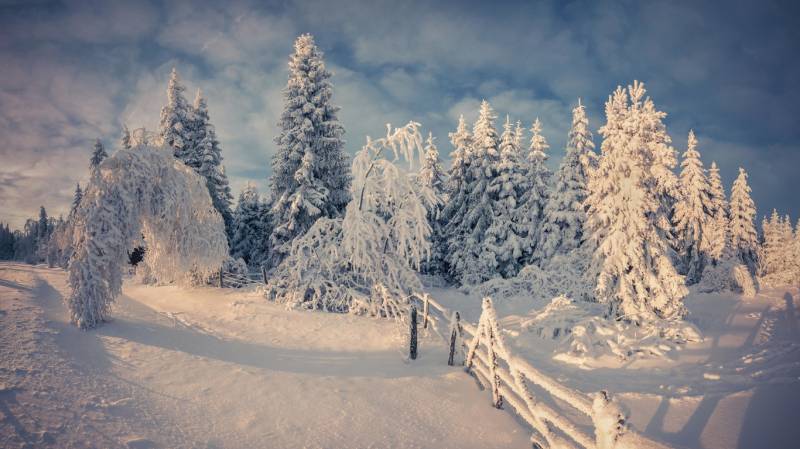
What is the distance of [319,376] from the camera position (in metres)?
7.30

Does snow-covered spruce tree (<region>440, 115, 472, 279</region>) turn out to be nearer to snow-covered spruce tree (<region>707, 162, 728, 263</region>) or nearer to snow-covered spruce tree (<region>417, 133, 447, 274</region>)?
snow-covered spruce tree (<region>417, 133, 447, 274</region>)

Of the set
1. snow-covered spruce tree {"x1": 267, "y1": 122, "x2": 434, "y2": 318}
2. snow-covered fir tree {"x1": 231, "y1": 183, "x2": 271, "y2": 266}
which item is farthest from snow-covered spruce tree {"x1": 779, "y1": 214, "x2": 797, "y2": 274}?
snow-covered fir tree {"x1": 231, "y1": 183, "x2": 271, "y2": 266}

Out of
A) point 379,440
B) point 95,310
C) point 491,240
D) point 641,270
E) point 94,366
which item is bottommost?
point 379,440

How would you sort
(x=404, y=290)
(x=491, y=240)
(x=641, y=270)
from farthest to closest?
(x=491, y=240)
(x=404, y=290)
(x=641, y=270)

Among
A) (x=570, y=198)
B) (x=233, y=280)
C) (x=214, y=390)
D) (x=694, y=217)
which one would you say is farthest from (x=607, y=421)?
(x=694, y=217)

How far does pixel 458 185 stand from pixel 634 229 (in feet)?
47.7

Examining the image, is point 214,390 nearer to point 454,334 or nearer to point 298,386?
point 298,386

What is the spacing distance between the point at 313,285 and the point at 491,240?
13875 mm

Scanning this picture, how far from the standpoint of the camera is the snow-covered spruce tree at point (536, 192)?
23.6 metres

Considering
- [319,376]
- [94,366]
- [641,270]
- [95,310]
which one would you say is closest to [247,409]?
[319,376]

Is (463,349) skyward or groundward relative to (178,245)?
groundward

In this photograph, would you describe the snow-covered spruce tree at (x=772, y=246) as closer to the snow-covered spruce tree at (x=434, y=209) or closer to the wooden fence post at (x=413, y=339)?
the snow-covered spruce tree at (x=434, y=209)

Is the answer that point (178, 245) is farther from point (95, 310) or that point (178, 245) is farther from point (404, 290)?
point (404, 290)

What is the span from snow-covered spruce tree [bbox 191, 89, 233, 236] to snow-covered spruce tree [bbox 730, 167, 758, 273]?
4588 cm
